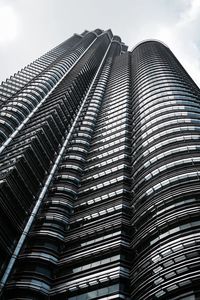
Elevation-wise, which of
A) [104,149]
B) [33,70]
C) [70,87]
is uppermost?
[33,70]

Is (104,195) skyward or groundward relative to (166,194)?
skyward

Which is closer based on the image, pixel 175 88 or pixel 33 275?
pixel 33 275

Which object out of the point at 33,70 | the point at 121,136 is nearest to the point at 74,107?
the point at 121,136

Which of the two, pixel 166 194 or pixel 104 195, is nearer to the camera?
pixel 166 194

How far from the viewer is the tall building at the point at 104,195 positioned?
1457 inches

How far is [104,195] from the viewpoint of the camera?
53.5m

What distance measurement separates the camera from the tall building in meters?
37.0

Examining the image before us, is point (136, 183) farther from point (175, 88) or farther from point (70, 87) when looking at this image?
point (70, 87)

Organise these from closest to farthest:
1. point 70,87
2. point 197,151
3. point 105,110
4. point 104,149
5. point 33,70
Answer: point 197,151 → point 104,149 → point 105,110 → point 70,87 → point 33,70

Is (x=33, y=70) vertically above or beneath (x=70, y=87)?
above

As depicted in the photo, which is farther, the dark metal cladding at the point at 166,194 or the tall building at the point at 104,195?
the tall building at the point at 104,195

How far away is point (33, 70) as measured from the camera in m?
127

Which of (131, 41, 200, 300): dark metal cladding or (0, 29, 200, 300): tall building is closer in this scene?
(131, 41, 200, 300): dark metal cladding

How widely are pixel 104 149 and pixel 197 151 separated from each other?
22242 mm
